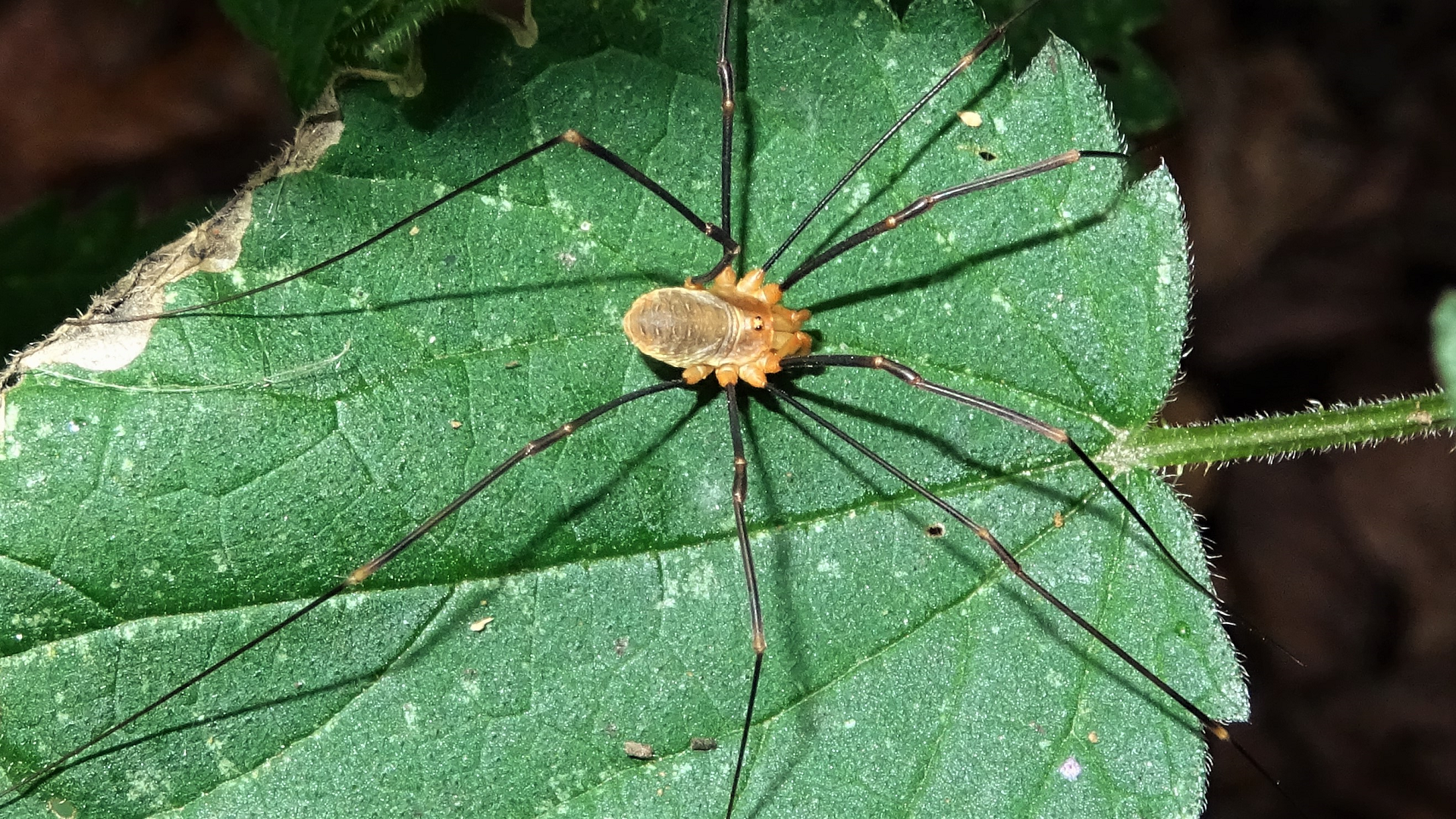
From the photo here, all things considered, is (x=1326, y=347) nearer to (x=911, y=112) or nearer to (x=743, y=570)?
(x=911, y=112)

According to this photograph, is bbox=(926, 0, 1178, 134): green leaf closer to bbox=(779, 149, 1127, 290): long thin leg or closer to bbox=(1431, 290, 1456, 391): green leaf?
bbox=(779, 149, 1127, 290): long thin leg

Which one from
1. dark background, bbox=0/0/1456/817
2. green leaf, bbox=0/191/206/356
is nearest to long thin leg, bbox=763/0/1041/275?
dark background, bbox=0/0/1456/817

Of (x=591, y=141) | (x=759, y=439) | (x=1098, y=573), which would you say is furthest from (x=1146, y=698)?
(x=591, y=141)

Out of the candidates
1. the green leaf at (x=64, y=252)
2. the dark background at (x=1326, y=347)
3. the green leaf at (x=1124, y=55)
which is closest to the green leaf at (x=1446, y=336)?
the green leaf at (x=1124, y=55)

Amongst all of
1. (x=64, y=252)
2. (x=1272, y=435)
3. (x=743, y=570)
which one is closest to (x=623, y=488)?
(x=743, y=570)

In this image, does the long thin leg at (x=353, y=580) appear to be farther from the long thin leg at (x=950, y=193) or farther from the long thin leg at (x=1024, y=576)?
the long thin leg at (x=950, y=193)
